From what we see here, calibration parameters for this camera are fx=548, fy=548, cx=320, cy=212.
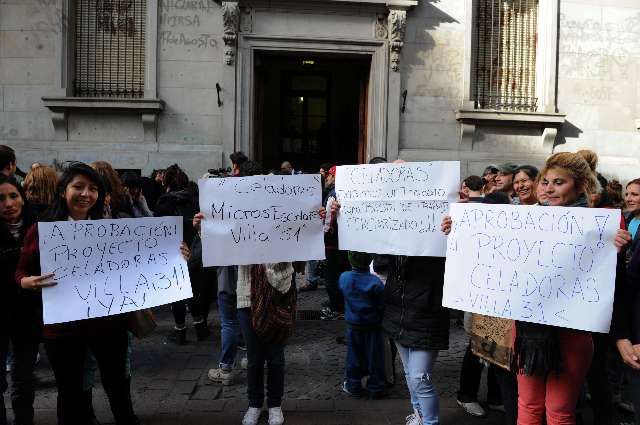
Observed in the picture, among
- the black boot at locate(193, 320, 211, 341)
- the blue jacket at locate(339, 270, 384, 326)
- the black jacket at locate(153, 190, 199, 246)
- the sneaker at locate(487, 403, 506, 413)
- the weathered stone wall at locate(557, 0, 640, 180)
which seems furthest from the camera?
the weathered stone wall at locate(557, 0, 640, 180)

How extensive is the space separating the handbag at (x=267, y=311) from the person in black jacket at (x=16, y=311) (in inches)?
54.6

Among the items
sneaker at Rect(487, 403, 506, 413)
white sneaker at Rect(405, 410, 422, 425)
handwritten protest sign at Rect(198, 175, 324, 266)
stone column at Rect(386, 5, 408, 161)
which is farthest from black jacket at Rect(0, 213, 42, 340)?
stone column at Rect(386, 5, 408, 161)

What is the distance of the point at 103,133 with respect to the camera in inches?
399

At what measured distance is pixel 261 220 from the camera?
12.5ft

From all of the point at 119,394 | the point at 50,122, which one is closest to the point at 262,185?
the point at 119,394

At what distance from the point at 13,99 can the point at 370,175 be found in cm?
879

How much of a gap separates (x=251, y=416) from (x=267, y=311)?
32.9 inches

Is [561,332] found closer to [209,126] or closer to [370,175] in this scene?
[370,175]

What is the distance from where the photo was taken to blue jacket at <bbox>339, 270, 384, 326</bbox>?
4566 mm

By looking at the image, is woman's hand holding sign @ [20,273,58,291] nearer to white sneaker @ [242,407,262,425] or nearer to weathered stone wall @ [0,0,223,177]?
white sneaker @ [242,407,262,425]

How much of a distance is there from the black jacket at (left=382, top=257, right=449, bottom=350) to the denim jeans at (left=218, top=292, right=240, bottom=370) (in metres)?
1.76

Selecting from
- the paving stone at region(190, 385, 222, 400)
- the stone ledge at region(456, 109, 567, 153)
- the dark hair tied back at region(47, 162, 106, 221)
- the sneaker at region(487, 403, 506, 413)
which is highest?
the stone ledge at region(456, 109, 567, 153)

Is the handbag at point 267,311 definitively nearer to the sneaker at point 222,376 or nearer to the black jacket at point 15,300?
the sneaker at point 222,376

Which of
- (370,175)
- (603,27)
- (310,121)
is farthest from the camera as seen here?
(310,121)
